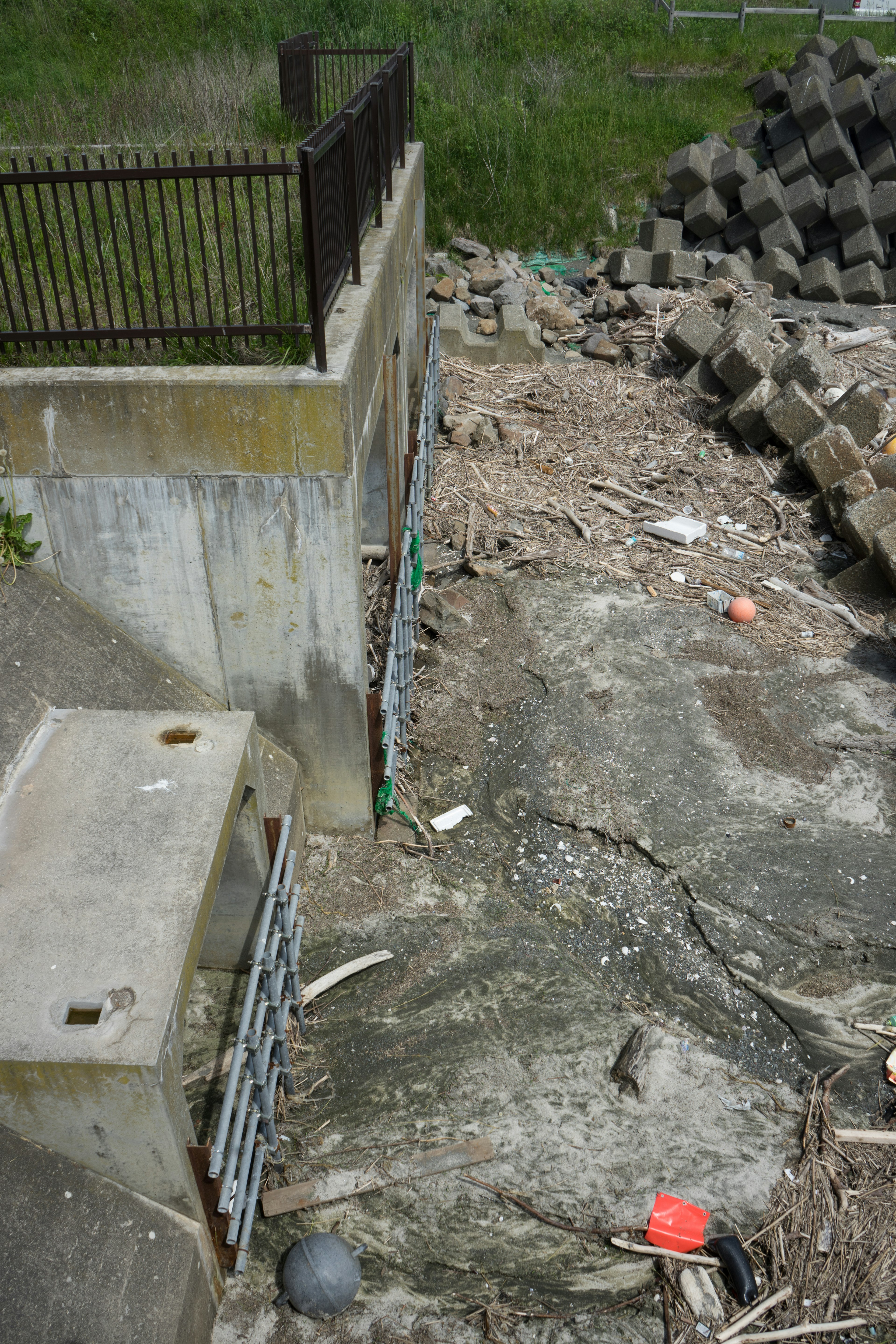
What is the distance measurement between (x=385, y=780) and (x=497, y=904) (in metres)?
1.08

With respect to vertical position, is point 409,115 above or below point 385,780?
above

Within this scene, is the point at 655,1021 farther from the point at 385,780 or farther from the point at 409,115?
the point at 409,115

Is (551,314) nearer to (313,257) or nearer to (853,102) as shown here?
(853,102)

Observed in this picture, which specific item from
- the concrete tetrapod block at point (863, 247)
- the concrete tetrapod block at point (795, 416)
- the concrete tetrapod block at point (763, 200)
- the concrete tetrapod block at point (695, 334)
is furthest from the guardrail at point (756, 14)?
the concrete tetrapod block at point (795, 416)

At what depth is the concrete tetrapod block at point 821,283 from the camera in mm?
15211

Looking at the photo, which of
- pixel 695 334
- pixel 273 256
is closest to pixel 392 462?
pixel 273 256

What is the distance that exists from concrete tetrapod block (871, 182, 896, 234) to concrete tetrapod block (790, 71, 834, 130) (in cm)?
163

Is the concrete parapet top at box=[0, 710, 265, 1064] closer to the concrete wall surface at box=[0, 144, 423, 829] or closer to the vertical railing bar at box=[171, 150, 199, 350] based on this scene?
the concrete wall surface at box=[0, 144, 423, 829]

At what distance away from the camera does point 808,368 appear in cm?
1084

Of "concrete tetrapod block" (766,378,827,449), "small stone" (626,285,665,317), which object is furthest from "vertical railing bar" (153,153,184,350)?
"small stone" (626,285,665,317)

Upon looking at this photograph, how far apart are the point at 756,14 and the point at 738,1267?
2650cm

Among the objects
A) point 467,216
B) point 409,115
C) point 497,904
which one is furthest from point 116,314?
point 467,216

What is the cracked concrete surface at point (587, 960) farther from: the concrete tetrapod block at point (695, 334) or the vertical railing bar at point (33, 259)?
the concrete tetrapod block at point (695, 334)

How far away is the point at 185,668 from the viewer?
18.3ft
